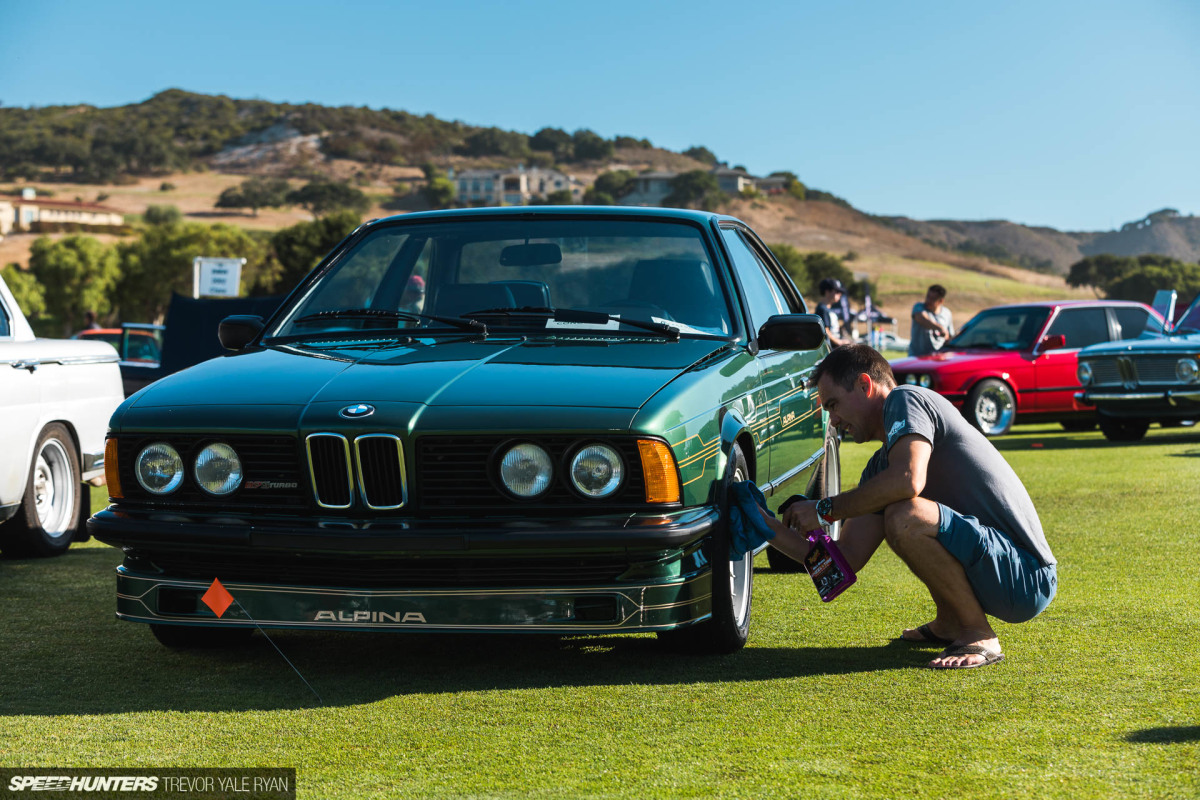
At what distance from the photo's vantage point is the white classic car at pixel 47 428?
22.7ft

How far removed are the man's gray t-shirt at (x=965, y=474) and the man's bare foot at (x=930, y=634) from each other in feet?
1.58

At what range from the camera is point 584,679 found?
447 centimetres

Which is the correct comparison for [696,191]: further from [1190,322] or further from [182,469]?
[182,469]

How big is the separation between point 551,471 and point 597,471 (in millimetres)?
144

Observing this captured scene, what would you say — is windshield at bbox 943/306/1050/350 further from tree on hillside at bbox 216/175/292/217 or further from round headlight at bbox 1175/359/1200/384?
tree on hillside at bbox 216/175/292/217

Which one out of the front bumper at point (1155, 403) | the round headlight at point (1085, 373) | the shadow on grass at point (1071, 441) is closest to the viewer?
the front bumper at point (1155, 403)

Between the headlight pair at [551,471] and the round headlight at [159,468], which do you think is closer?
the headlight pair at [551,471]

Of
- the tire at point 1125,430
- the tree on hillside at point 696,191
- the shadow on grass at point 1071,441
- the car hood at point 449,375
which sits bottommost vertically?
the shadow on grass at point 1071,441

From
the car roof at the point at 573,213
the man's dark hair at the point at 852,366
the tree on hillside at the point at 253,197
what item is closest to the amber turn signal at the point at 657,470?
the man's dark hair at the point at 852,366

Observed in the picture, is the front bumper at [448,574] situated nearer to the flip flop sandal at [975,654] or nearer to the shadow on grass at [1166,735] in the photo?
the flip flop sandal at [975,654]

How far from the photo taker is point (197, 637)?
4984 mm

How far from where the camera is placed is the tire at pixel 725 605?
4.48m

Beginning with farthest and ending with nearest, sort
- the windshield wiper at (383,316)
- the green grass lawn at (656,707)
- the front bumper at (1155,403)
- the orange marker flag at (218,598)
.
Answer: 1. the front bumper at (1155,403)
2. the windshield wiper at (383,316)
3. the orange marker flag at (218,598)
4. the green grass lawn at (656,707)

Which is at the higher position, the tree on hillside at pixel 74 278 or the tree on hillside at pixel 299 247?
the tree on hillside at pixel 299 247
